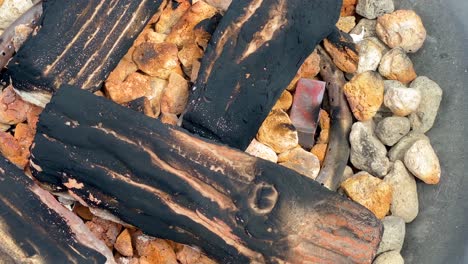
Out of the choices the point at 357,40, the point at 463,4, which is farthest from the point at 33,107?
the point at 463,4

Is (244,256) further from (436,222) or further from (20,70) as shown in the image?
(20,70)

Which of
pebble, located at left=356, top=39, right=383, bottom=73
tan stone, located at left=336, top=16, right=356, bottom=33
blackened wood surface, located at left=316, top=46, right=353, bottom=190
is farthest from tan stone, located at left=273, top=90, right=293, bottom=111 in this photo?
tan stone, located at left=336, top=16, right=356, bottom=33

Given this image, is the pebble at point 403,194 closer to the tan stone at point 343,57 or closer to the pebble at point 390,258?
the pebble at point 390,258

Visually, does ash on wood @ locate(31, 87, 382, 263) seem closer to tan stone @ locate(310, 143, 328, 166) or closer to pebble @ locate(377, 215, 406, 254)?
pebble @ locate(377, 215, 406, 254)

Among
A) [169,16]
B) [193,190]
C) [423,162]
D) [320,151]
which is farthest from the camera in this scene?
[169,16]

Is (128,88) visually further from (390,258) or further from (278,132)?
(390,258)

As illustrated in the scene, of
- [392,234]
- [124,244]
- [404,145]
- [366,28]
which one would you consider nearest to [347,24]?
[366,28]
